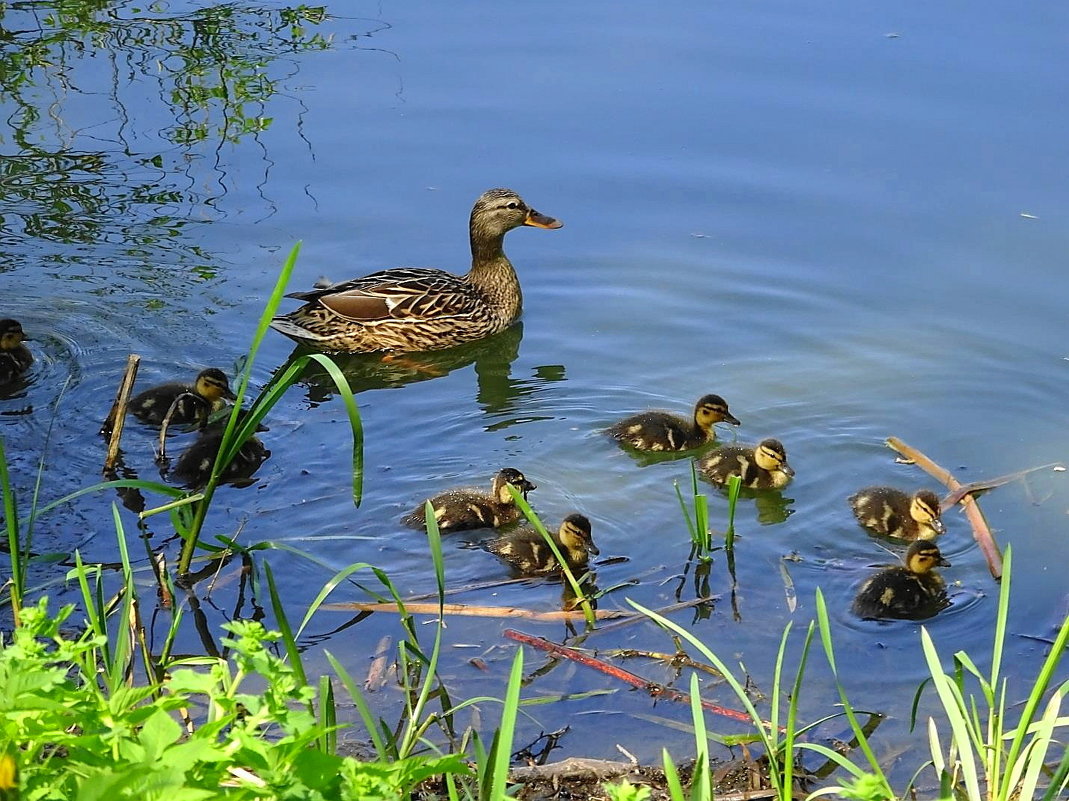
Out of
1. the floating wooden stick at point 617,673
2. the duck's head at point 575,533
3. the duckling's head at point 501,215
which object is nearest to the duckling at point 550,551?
the duck's head at point 575,533

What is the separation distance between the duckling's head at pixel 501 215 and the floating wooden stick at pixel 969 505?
7.09 feet

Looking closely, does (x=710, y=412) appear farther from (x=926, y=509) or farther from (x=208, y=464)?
(x=208, y=464)

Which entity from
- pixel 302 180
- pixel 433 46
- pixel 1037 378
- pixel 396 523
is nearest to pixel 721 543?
pixel 396 523

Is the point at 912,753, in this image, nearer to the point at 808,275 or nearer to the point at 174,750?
the point at 174,750

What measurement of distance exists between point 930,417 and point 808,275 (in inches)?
48.1

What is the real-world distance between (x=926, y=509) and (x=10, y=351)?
3432mm

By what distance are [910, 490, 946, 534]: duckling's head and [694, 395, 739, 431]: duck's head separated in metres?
0.90

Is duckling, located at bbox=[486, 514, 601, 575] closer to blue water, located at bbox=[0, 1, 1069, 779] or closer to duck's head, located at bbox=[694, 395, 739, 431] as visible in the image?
blue water, located at bbox=[0, 1, 1069, 779]

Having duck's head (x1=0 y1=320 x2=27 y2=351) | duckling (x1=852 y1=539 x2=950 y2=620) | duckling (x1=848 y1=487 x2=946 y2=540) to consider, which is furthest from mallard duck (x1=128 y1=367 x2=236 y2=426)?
duckling (x1=852 y1=539 x2=950 y2=620)

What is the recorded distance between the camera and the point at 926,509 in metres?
4.64

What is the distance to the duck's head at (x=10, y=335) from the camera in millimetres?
5543

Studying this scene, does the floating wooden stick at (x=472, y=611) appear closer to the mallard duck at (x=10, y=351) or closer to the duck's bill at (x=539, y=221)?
the mallard duck at (x=10, y=351)

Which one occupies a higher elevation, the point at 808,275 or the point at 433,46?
the point at 433,46

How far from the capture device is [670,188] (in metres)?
7.25
